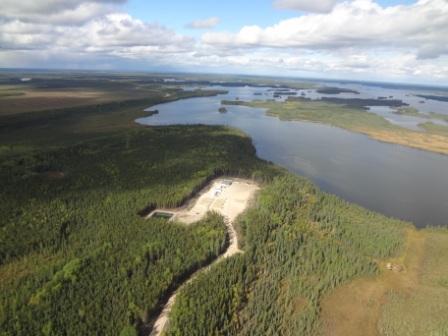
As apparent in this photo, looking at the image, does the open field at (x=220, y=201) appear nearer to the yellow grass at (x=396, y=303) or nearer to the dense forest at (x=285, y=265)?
the dense forest at (x=285, y=265)

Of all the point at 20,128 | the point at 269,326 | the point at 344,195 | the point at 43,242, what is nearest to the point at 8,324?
the point at 43,242

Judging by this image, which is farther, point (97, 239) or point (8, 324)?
point (97, 239)

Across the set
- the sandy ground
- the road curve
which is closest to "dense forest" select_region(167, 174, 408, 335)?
the road curve

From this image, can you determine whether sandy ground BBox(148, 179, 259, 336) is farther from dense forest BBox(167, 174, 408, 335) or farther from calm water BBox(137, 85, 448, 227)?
calm water BBox(137, 85, 448, 227)

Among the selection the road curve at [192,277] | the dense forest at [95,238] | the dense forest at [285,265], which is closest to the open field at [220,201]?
the dense forest at [95,238]

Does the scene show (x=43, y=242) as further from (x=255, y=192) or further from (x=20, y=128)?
(x=20, y=128)

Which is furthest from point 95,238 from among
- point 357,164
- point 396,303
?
point 357,164

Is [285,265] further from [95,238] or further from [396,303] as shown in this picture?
[95,238]
